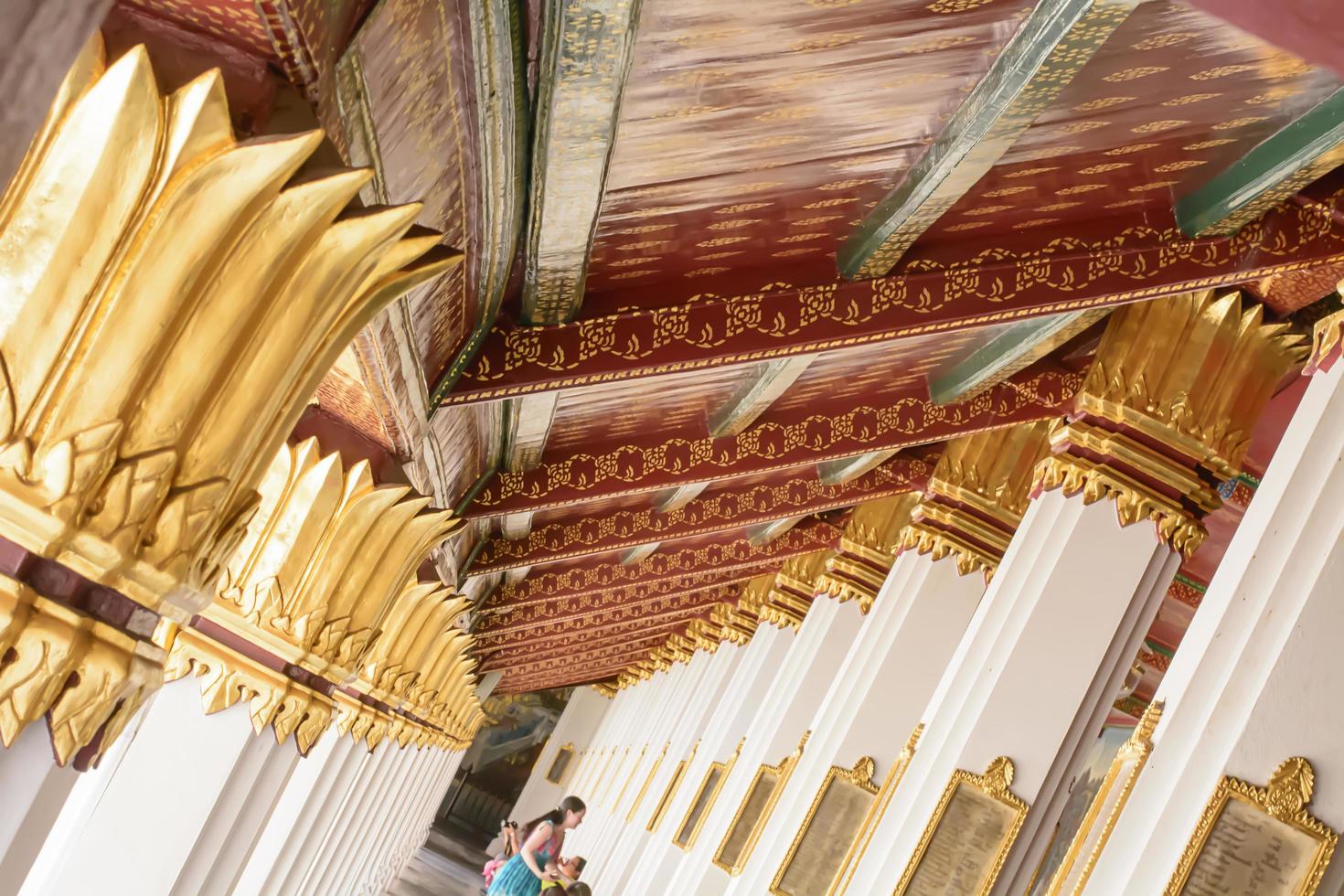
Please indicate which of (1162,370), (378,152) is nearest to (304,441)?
(378,152)

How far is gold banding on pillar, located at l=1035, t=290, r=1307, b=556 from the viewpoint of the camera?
6.45m

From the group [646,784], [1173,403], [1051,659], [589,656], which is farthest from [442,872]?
[1173,403]

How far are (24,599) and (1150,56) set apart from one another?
3.17 metres

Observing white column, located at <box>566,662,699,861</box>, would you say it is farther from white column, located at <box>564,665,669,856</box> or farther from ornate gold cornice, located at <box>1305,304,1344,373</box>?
ornate gold cornice, located at <box>1305,304,1344,373</box>

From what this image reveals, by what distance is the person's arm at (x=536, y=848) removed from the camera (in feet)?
31.2

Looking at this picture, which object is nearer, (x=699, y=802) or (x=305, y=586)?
(x=305, y=586)

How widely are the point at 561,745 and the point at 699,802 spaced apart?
22.2 metres

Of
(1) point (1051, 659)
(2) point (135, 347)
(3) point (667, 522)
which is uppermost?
(1) point (1051, 659)

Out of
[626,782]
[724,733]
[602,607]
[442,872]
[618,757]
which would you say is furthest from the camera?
[618,757]

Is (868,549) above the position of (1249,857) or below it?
above

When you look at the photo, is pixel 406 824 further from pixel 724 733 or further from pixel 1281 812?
pixel 1281 812

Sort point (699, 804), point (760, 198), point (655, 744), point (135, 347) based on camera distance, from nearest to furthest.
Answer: point (135, 347)
point (760, 198)
point (699, 804)
point (655, 744)

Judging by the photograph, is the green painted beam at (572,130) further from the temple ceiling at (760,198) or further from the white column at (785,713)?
the white column at (785,713)

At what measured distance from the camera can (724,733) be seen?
13.8m
